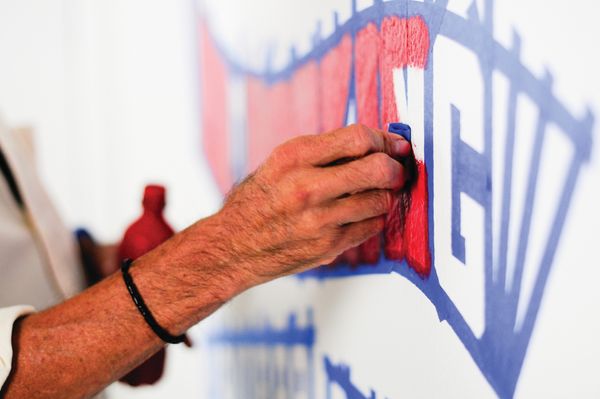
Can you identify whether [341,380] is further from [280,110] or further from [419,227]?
[280,110]

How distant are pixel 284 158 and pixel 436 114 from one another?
0.11m

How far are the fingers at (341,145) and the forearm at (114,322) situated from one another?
114 millimetres

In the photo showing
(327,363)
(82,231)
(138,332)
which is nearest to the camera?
(138,332)

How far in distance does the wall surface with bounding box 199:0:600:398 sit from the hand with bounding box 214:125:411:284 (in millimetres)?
37

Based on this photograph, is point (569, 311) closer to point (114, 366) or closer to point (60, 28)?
point (114, 366)

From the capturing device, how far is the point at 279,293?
0.94 meters

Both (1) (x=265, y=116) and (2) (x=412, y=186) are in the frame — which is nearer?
(2) (x=412, y=186)

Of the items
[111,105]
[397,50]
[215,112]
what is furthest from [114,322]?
[111,105]

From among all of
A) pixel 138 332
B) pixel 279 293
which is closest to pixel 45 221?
pixel 279 293

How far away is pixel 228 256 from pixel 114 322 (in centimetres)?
12

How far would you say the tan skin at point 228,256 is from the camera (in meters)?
0.51

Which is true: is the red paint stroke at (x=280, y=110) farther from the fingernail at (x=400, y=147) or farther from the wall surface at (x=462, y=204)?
the fingernail at (x=400, y=147)

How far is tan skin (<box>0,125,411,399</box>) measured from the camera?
1.66 feet

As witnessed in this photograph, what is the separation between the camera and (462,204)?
0.47m
